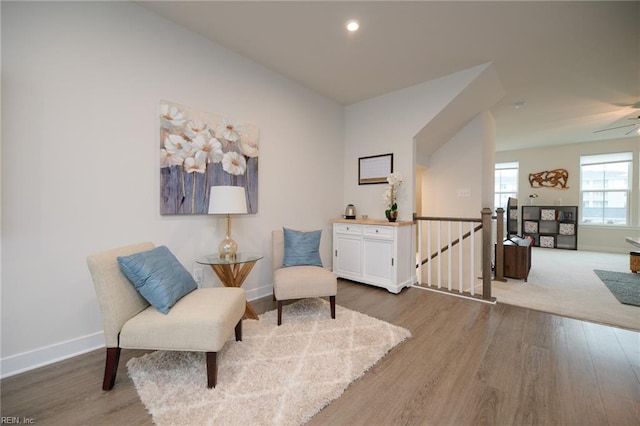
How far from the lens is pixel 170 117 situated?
7.74ft

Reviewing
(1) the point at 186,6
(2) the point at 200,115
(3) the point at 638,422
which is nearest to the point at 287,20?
(1) the point at 186,6

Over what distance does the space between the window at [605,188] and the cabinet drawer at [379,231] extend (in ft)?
23.4

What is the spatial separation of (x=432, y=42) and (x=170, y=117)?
2702mm

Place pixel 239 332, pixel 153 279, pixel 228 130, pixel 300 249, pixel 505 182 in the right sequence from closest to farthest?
pixel 153 279 → pixel 239 332 → pixel 228 130 → pixel 300 249 → pixel 505 182

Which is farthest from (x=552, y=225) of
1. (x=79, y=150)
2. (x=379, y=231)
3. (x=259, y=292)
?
(x=79, y=150)

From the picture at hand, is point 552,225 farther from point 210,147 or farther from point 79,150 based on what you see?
point 79,150

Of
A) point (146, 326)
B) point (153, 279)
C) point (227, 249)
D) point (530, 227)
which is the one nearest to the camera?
point (146, 326)

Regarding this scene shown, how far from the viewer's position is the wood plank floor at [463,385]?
138cm

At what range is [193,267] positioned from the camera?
2.58m

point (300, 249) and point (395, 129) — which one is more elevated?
point (395, 129)

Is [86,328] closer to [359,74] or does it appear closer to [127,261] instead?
[127,261]

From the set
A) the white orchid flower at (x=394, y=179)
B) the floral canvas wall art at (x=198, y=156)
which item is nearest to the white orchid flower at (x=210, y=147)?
the floral canvas wall art at (x=198, y=156)

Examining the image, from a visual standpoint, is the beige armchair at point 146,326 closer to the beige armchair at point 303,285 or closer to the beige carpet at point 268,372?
the beige carpet at point 268,372

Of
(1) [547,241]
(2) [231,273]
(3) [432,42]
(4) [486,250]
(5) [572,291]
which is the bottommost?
(5) [572,291]
